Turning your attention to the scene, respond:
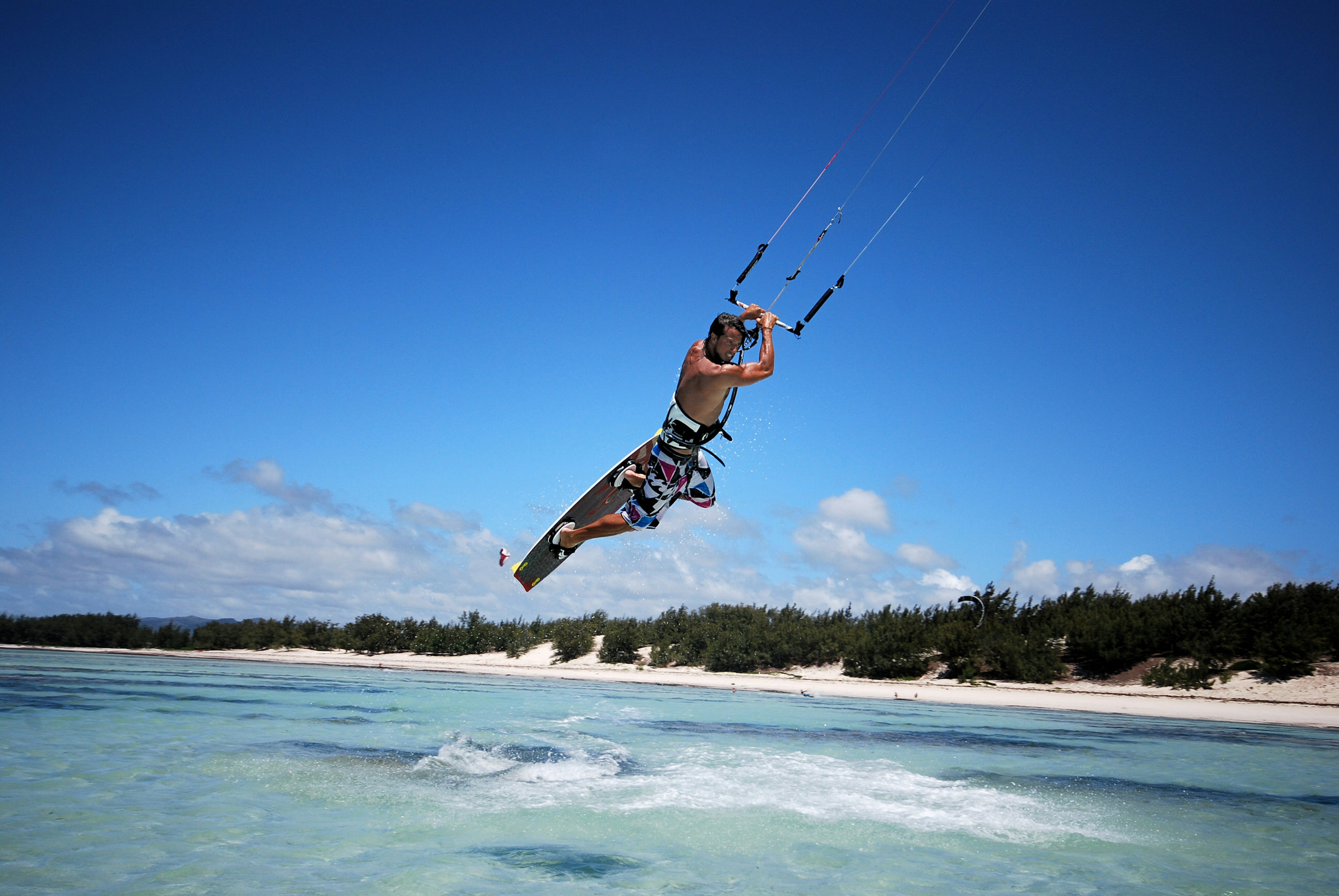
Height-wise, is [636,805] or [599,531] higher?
[599,531]

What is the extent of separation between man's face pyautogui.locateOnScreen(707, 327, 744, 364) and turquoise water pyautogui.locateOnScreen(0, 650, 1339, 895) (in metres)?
4.19

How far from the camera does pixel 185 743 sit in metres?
9.40

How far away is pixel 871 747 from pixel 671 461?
541 centimetres

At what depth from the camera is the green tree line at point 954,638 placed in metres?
19.4

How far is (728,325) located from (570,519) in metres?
4.01

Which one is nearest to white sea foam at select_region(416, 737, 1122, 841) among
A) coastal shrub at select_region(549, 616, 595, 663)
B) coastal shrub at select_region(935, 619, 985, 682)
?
coastal shrub at select_region(935, 619, 985, 682)

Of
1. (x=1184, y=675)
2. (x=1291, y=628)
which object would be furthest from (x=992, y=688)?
(x=1291, y=628)

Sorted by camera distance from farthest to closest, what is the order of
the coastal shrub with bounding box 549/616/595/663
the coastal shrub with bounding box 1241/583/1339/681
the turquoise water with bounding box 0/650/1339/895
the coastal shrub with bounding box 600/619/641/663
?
the coastal shrub with bounding box 549/616/595/663 → the coastal shrub with bounding box 600/619/641/663 → the coastal shrub with bounding box 1241/583/1339/681 → the turquoise water with bounding box 0/650/1339/895

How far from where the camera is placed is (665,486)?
8.55 meters

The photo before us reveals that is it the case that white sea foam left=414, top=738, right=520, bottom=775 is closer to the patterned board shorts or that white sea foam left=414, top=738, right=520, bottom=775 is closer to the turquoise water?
the turquoise water

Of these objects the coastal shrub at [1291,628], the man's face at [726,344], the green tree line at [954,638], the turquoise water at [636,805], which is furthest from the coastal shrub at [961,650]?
the man's face at [726,344]

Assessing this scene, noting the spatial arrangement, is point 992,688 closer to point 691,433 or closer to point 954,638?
point 954,638

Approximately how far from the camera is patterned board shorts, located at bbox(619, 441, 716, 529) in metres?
8.44

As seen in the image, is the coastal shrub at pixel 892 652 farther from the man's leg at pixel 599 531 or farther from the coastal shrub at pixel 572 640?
the man's leg at pixel 599 531
